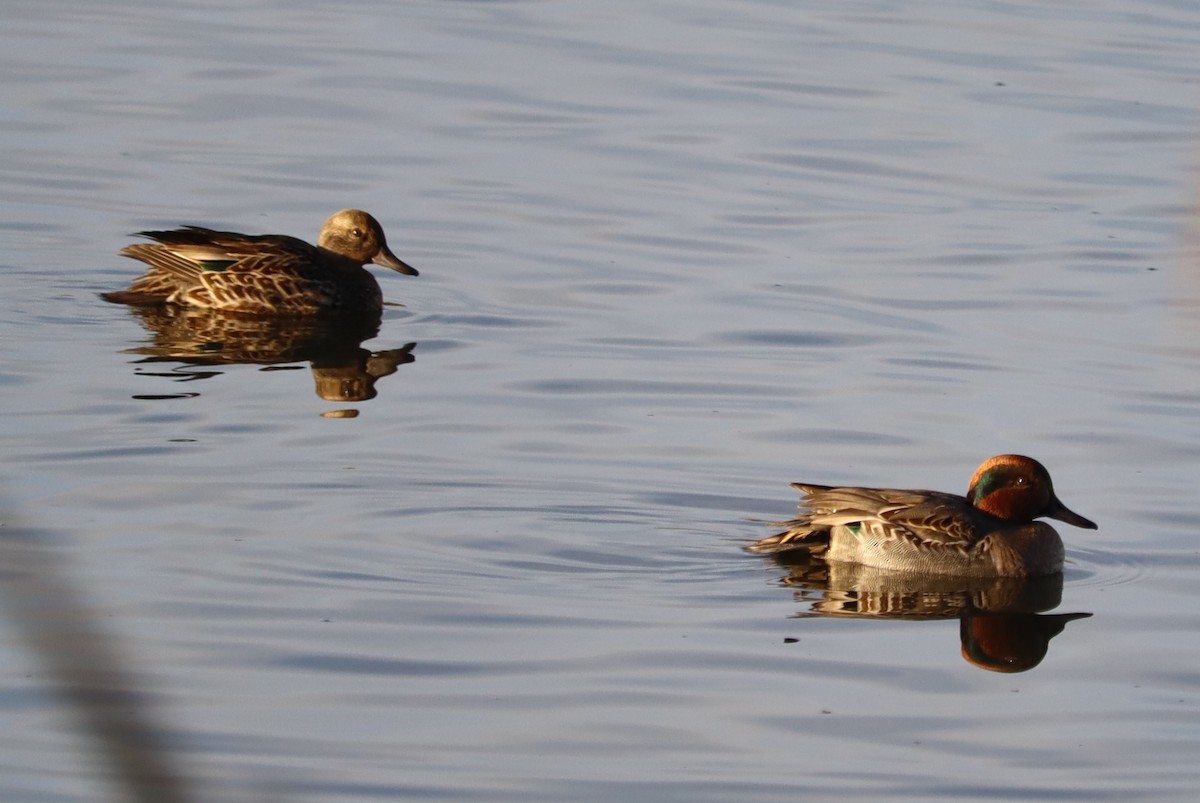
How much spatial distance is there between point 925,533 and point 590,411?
7.99ft

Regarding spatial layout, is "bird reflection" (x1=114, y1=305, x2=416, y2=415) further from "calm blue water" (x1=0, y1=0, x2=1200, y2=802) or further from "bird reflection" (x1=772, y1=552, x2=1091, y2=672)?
"bird reflection" (x1=772, y1=552, x2=1091, y2=672)

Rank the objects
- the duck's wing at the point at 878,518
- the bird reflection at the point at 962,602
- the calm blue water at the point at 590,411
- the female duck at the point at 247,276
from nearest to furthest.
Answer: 1. the calm blue water at the point at 590,411
2. the bird reflection at the point at 962,602
3. the duck's wing at the point at 878,518
4. the female duck at the point at 247,276

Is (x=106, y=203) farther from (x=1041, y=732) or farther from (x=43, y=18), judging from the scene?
(x=1041, y=732)

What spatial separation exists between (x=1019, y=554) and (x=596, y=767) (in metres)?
2.75

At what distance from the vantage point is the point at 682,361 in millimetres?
10844

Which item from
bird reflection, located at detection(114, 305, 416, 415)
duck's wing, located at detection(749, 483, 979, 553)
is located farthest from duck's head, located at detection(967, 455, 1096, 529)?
bird reflection, located at detection(114, 305, 416, 415)

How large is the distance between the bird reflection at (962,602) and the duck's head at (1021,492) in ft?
0.81

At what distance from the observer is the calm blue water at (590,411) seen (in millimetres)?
5754

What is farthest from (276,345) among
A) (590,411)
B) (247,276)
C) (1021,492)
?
(1021,492)

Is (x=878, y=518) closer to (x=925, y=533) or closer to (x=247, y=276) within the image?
(x=925, y=533)

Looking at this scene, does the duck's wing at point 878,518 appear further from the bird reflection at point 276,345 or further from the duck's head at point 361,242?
the duck's head at point 361,242

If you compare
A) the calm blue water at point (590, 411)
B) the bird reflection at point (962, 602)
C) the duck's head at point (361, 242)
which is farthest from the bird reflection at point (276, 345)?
the bird reflection at point (962, 602)

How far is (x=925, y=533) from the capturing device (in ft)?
25.3

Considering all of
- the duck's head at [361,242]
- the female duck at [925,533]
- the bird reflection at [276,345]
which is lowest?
the bird reflection at [276,345]
